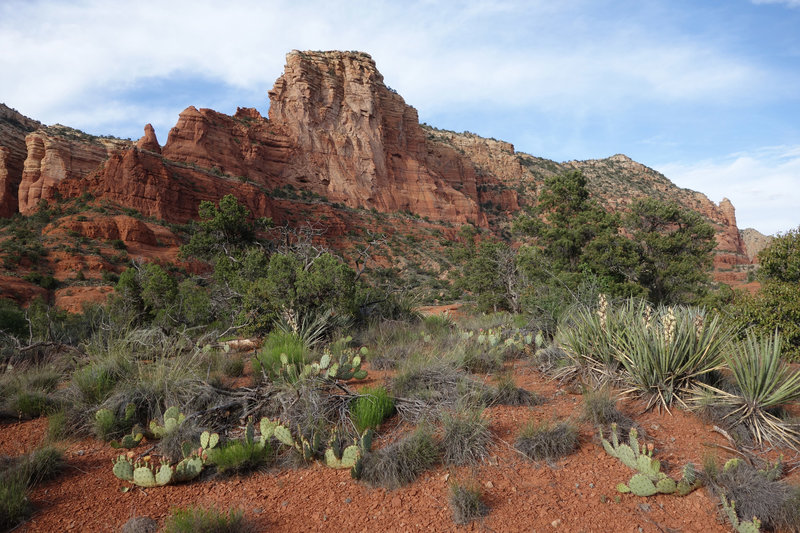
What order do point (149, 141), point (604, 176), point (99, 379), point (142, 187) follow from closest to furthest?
point (99, 379)
point (142, 187)
point (149, 141)
point (604, 176)

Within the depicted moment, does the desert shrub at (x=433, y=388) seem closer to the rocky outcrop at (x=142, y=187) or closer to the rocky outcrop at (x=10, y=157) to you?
the rocky outcrop at (x=142, y=187)

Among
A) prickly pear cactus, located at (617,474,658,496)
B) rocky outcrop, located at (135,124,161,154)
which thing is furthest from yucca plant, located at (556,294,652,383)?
rocky outcrop, located at (135,124,161,154)

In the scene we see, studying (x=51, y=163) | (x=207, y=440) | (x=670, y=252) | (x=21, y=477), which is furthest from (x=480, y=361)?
(x=51, y=163)

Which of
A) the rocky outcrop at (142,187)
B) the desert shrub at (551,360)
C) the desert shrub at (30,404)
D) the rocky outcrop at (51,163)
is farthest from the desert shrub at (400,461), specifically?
the rocky outcrop at (51,163)

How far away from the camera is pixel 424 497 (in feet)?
10.8

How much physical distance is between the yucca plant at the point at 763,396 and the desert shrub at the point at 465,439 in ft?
7.87

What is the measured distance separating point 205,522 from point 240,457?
89 centimetres

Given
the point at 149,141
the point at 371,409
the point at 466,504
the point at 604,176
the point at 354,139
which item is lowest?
the point at 466,504

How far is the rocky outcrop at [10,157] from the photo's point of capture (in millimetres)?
33562

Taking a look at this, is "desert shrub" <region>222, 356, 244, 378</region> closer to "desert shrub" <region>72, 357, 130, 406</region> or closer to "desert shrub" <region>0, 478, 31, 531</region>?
"desert shrub" <region>72, 357, 130, 406</region>

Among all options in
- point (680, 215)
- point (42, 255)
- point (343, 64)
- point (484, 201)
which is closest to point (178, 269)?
point (42, 255)

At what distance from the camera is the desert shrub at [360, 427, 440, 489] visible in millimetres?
3444

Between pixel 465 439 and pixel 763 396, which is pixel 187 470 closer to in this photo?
pixel 465 439

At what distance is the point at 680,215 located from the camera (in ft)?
50.1
